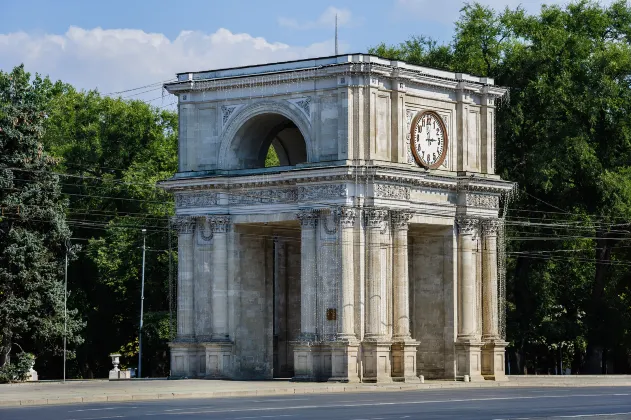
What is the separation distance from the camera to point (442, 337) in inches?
2749

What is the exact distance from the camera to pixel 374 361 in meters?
64.1

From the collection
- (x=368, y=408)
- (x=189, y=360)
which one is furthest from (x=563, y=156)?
(x=368, y=408)

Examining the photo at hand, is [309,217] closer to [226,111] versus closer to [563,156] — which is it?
[226,111]

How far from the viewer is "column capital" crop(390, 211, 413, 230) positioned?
65.9 m

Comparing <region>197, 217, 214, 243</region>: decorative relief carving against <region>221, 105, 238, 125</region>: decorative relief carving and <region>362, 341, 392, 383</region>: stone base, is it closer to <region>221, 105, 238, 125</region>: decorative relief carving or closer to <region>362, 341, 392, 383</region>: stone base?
<region>221, 105, 238, 125</region>: decorative relief carving

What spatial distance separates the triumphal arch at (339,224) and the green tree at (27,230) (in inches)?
330

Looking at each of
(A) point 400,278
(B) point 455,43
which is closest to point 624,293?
(B) point 455,43

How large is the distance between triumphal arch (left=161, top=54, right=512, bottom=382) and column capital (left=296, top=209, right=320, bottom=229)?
0.08 m

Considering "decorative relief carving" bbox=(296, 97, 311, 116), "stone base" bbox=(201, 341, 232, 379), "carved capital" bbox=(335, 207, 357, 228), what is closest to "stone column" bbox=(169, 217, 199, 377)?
"stone base" bbox=(201, 341, 232, 379)

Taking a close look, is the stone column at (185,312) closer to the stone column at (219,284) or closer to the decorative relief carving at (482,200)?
the stone column at (219,284)

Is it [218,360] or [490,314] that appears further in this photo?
[490,314]

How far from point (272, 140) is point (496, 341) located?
14187 mm

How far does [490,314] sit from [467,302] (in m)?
1.89

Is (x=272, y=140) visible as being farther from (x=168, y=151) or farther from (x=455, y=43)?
(x=168, y=151)
